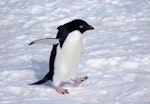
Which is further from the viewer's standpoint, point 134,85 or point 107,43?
point 107,43

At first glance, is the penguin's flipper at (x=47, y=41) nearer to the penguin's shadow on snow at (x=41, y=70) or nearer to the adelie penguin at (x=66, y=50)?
the adelie penguin at (x=66, y=50)

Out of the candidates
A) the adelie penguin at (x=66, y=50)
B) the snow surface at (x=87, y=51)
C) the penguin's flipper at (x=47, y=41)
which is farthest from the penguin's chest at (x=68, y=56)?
the snow surface at (x=87, y=51)

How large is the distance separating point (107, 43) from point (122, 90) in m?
1.71

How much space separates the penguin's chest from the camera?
427 cm

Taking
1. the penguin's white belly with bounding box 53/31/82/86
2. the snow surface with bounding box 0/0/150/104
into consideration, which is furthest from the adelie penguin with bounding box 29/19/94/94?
the snow surface with bounding box 0/0/150/104

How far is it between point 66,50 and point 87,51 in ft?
4.62

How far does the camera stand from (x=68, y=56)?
4.33 m

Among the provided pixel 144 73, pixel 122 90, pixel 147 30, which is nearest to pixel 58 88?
pixel 122 90

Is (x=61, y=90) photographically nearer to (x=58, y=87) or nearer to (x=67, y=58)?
(x=58, y=87)

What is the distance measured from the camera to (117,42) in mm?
5977

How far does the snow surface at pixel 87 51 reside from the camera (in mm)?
4312

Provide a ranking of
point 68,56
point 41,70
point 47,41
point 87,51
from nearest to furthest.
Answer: point 47,41 < point 68,56 < point 41,70 < point 87,51

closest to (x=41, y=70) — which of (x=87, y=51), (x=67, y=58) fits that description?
(x=87, y=51)

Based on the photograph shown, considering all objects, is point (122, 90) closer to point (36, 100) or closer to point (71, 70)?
point (71, 70)
